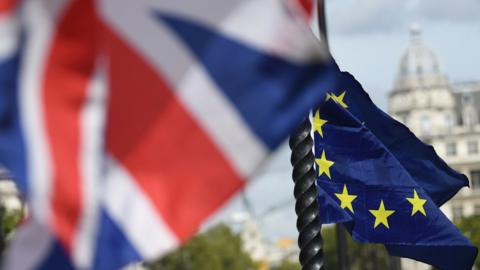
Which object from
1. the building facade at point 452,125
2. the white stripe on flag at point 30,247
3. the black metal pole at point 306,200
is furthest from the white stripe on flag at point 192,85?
the building facade at point 452,125

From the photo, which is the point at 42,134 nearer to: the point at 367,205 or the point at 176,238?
the point at 176,238

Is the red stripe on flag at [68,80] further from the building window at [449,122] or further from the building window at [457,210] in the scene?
the building window at [449,122]

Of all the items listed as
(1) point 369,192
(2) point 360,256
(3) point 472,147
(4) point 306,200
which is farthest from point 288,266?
(4) point 306,200

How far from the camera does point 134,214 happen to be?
6281 mm

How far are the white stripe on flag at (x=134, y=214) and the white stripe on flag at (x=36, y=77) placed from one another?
219 mm

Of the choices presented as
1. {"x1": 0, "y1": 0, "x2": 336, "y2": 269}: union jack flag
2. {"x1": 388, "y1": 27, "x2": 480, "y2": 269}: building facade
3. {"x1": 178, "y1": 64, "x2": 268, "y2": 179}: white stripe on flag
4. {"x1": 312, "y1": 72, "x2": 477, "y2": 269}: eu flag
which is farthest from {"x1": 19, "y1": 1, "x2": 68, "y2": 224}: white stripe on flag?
{"x1": 388, "y1": 27, "x2": 480, "y2": 269}: building facade

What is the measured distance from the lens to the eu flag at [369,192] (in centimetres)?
1405

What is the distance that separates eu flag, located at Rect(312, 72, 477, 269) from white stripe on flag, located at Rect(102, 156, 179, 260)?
24.0 ft

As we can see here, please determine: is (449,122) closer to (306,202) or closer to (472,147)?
(472,147)

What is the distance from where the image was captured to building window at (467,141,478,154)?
17975 cm

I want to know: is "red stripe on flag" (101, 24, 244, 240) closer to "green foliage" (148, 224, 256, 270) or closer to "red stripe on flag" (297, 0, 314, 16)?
"red stripe on flag" (297, 0, 314, 16)

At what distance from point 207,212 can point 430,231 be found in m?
8.98

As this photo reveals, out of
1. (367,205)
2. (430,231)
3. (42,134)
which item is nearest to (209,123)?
(42,134)

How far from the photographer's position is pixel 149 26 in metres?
6.34
